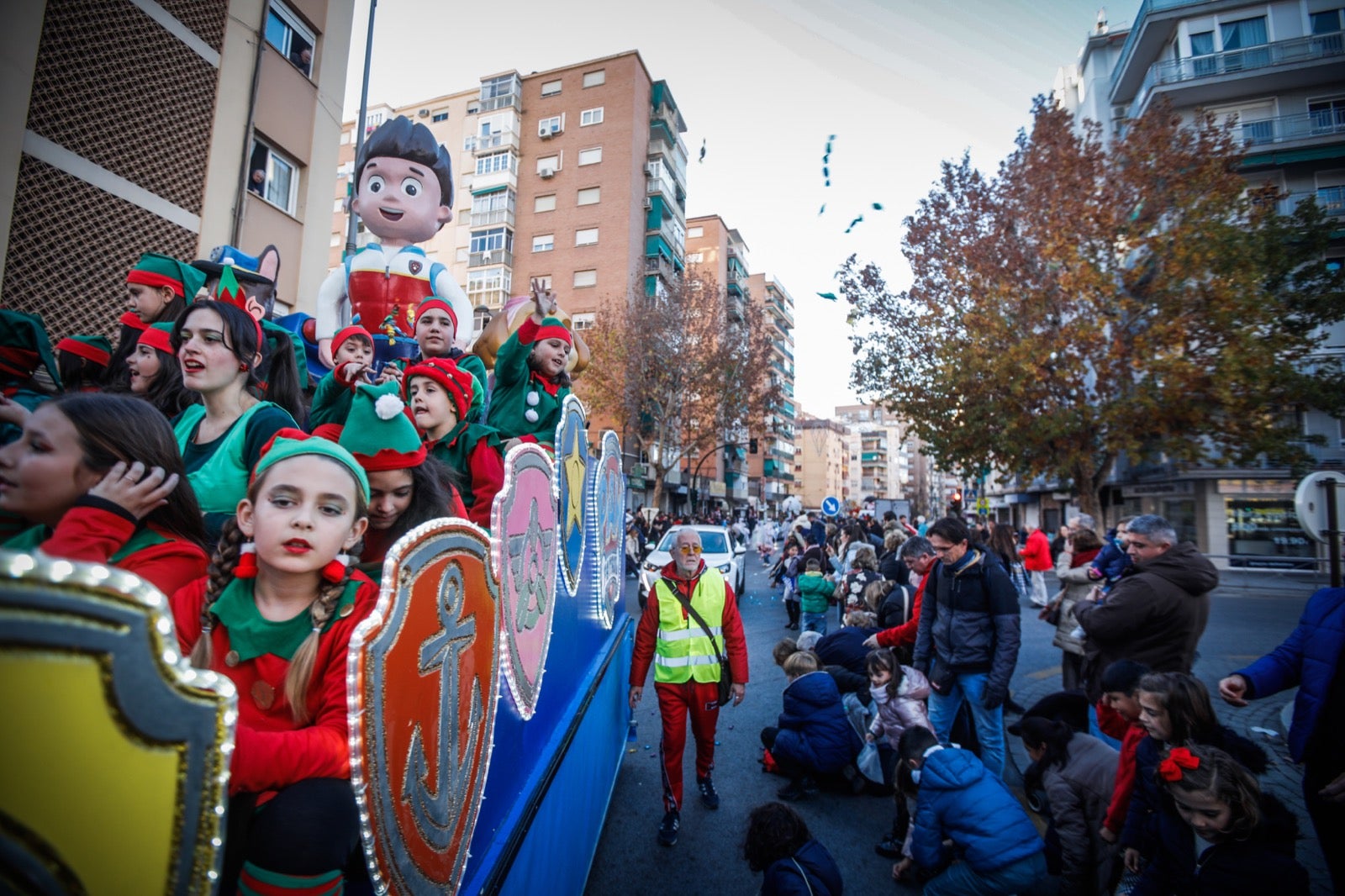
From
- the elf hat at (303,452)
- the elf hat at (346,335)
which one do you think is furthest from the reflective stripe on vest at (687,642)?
the elf hat at (303,452)

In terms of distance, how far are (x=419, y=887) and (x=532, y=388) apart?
2.73 metres

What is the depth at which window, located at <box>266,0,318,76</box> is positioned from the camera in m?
10.1

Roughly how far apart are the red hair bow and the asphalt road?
1714mm

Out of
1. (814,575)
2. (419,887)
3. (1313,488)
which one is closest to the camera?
(419,887)

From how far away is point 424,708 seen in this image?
1.27m

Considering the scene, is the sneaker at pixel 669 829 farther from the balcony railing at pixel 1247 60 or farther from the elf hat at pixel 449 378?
the balcony railing at pixel 1247 60

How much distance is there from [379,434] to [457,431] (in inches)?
38.5

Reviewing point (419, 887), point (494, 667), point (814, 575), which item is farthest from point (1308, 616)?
point (814, 575)

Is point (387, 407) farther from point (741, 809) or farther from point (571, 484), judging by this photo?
point (741, 809)

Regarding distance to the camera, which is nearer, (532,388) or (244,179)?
(532,388)

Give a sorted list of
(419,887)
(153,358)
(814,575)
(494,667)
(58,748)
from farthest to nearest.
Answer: (814,575) < (153,358) < (494,667) < (419,887) < (58,748)

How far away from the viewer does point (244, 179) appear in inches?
364

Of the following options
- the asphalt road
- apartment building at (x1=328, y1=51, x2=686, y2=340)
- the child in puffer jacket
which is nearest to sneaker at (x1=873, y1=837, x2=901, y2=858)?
the asphalt road

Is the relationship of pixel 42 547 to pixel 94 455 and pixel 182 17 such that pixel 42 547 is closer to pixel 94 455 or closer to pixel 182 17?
pixel 94 455
